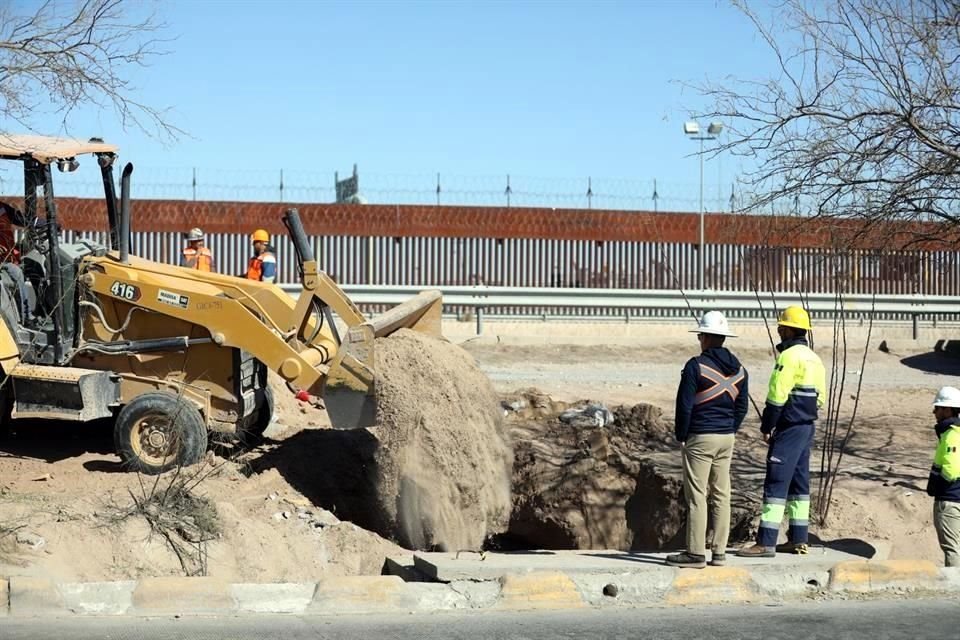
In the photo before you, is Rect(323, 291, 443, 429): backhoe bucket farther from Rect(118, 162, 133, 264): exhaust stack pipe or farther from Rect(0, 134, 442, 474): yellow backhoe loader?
Rect(118, 162, 133, 264): exhaust stack pipe

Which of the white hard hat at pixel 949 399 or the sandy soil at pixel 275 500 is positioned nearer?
the sandy soil at pixel 275 500

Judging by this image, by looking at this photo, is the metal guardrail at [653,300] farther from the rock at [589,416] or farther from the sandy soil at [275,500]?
the rock at [589,416]

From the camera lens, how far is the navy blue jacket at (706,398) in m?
8.84

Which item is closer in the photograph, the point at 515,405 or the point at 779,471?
the point at 779,471

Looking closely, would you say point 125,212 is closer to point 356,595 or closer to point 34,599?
point 34,599

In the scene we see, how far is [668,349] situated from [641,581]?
13.1 metres

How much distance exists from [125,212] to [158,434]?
7.31ft

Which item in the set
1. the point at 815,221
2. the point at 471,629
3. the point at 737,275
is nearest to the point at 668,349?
the point at 737,275

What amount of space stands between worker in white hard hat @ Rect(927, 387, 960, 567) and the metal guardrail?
1222 cm

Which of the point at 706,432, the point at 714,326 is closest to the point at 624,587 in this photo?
the point at 706,432

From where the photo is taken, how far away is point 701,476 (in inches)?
351

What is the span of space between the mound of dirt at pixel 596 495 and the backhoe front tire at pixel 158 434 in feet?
12.6

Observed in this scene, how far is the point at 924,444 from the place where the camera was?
1426 cm

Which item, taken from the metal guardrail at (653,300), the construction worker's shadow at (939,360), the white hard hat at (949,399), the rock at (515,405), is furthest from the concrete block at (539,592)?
the construction worker's shadow at (939,360)
